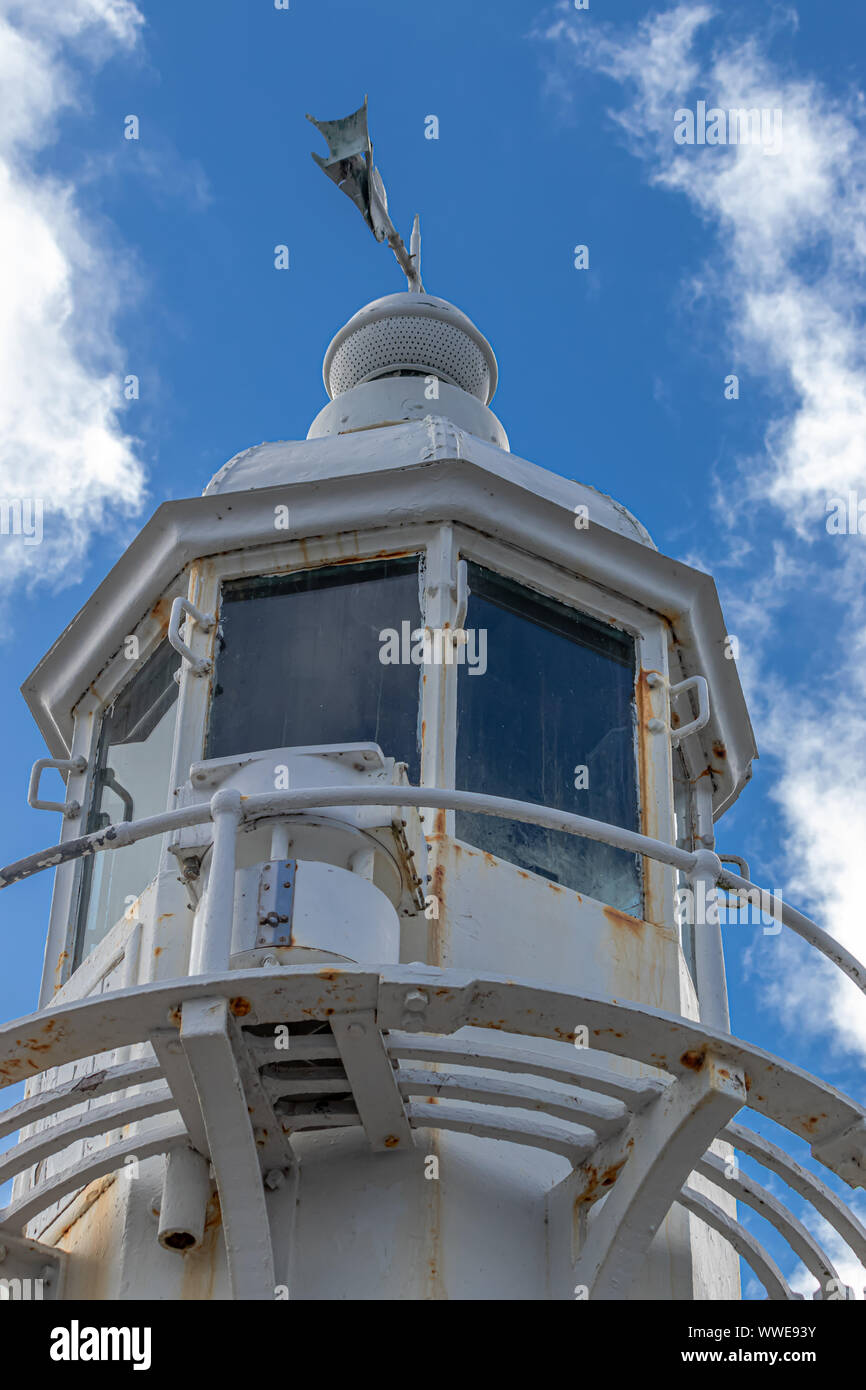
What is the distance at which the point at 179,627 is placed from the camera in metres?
9.34

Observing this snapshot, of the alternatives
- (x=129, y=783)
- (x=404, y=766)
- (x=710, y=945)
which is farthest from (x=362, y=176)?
(x=710, y=945)

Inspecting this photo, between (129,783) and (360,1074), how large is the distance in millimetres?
3026

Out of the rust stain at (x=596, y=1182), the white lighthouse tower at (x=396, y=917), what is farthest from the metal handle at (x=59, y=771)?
the rust stain at (x=596, y=1182)

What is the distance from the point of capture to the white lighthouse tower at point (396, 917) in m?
7.02

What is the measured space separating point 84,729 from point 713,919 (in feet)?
14.2

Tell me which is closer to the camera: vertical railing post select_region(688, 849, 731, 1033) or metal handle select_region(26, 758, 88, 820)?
vertical railing post select_region(688, 849, 731, 1033)

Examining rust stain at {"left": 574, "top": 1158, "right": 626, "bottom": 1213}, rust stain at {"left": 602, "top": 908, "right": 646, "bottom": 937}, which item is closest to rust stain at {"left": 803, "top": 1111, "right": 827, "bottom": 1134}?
rust stain at {"left": 574, "top": 1158, "right": 626, "bottom": 1213}

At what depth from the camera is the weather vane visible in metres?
12.2

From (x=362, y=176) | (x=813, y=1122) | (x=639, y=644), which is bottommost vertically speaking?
(x=813, y=1122)

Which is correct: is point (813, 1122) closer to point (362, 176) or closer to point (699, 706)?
point (699, 706)

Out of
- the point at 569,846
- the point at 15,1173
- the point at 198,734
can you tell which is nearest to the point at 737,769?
the point at 569,846

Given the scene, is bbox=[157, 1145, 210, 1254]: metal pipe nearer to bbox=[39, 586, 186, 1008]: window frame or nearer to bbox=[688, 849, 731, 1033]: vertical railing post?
bbox=[39, 586, 186, 1008]: window frame

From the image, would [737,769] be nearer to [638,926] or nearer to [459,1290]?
[638,926]

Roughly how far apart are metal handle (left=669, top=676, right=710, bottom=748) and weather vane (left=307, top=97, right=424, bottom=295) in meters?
4.10
